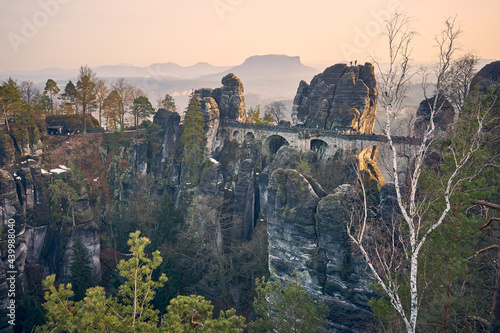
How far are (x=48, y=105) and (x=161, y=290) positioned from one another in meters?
36.5

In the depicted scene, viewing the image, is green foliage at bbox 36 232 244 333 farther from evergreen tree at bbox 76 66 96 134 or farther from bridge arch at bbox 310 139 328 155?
evergreen tree at bbox 76 66 96 134

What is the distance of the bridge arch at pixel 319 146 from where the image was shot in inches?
1679

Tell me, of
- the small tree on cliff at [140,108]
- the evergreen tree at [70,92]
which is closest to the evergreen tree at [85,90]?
the evergreen tree at [70,92]

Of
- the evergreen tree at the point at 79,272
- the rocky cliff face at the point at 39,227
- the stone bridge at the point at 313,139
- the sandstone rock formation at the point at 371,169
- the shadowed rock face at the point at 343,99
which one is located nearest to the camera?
the sandstone rock formation at the point at 371,169

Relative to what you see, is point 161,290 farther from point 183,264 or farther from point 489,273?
point 489,273

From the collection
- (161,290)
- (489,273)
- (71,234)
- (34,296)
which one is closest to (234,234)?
(161,290)

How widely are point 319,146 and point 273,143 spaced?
7.39m

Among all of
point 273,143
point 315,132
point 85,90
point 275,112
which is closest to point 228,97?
point 273,143

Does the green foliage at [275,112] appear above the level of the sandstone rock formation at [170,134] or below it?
above

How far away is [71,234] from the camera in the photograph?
36219 millimetres

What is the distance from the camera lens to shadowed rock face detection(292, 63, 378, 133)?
42219 mm

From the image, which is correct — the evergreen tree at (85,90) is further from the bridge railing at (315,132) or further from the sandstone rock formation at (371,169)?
the sandstone rock formation at (371,169)

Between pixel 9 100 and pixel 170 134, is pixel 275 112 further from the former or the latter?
pixel 9 100

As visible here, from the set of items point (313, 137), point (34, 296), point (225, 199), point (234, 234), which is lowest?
point (34, 296)
